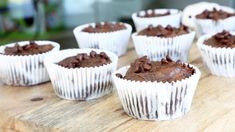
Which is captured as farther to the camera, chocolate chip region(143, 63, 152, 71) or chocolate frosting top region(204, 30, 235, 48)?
chocolate frosting top region(204, 30, 235, 48)

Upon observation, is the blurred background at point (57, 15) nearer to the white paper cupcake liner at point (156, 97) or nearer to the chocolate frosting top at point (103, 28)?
the chocolate frosting top at point (103, 28)

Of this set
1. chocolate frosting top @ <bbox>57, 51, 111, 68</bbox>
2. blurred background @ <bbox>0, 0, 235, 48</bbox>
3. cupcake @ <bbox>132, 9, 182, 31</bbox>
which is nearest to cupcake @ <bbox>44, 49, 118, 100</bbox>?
chocolate frosting top @ <bbox>57, 51, 111, 68</bbox>

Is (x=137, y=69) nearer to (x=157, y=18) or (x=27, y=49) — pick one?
(x=27, y=49)

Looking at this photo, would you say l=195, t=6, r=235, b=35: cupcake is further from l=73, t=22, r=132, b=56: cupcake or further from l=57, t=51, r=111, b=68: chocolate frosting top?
l=57, t=51, r=111, b=68: chocolate frosting top

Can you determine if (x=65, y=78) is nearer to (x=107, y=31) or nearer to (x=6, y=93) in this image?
(x=6, y=93)

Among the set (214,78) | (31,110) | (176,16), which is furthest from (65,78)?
(176,16)

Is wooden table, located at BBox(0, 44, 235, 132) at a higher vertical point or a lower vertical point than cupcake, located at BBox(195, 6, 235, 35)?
lower

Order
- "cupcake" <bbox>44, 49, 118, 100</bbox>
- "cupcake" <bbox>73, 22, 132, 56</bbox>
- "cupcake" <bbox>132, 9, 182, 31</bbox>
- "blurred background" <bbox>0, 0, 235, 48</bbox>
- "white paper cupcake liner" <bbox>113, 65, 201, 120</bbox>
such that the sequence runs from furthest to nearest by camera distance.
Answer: "blurred background" <bbox>0, 0, 235, 48</bbox>, "cupcake" <bbox>132, 9, 182, 31</bbox>, "cupcake" <bbox>73, 22, 132, 56</bbox>, "cupcake" <bbox>44, 49, 118, 100</bbox>, "white paper cupcake liner" <bbox>113, 65, 201, 120</bbox>
